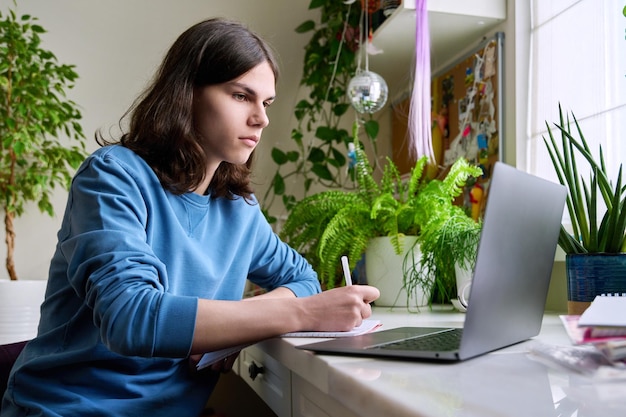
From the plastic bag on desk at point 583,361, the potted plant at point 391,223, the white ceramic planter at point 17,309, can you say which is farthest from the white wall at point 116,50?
the plastic bag on desk at point 583,361

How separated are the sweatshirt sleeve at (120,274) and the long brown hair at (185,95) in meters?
0.15

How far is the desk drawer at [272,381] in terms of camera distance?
3.25 feet

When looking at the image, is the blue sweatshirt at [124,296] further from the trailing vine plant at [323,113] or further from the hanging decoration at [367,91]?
the trailing vine plant at [323,113]

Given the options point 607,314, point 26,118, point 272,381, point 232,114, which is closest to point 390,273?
point 272,381

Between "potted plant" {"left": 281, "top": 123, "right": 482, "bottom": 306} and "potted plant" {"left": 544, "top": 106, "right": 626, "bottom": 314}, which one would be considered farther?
"potted plant" {"left": 281, "top": 123, "right": 482, "bottom": 306}

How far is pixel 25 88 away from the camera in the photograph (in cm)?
194

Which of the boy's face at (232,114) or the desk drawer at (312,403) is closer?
the desk drawer at (312,403)

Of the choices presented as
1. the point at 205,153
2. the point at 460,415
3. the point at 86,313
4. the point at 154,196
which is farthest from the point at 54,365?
the point at 460,415

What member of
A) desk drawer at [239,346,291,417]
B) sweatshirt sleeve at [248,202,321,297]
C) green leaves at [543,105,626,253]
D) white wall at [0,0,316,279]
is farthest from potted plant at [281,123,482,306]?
white wall at [0,0,316,279]

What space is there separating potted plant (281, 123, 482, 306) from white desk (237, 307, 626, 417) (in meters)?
0.48

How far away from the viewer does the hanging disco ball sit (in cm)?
181

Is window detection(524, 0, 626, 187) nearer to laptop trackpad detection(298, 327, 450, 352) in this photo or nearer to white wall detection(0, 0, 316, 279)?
laptop trackpad detection(298, 327, 450, 352)

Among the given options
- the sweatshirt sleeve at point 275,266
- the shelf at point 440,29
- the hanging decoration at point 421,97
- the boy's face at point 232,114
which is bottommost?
the sweatshirt sleeve at point 275,266

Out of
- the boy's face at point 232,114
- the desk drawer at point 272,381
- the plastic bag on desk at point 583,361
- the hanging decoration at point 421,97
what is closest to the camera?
the plastic bag on desk at point 583,361
